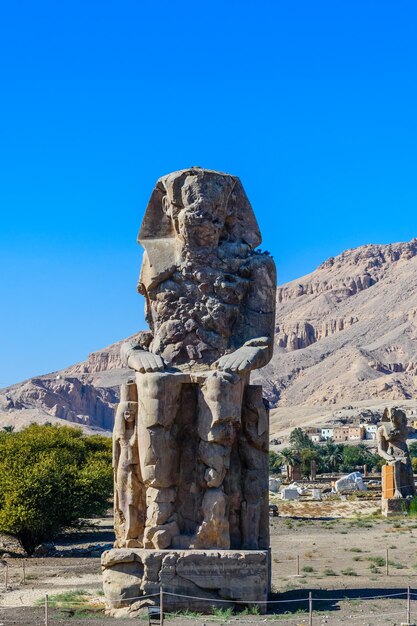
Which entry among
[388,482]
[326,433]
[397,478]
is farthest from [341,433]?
[397,478]

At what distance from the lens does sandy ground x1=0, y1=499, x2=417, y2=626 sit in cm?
892

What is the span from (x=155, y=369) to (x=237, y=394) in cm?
86

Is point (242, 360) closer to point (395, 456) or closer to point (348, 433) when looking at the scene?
point (395, 456)

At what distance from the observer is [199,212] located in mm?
10250

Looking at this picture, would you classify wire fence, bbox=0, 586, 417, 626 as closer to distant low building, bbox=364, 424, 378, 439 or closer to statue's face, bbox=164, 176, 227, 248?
statue's face, bbox=164, 176, 227, 248

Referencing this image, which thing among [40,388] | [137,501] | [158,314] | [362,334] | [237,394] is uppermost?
[362,334]

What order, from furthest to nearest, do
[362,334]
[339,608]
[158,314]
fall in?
[362,334], [158,314], [339,608]

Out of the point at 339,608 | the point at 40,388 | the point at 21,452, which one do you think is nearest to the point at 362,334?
the point at 40,388

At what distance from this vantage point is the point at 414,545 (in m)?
16.1

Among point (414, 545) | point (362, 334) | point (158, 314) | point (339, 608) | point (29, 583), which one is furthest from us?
point (362, 334)

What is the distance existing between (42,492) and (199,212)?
37.5 feet

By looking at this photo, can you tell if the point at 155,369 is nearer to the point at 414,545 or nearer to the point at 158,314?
the point at 158,314

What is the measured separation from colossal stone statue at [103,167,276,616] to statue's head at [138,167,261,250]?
11 millimetres

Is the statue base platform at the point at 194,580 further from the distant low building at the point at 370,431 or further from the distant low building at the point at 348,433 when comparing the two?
the distant low building at the point at 370,431
